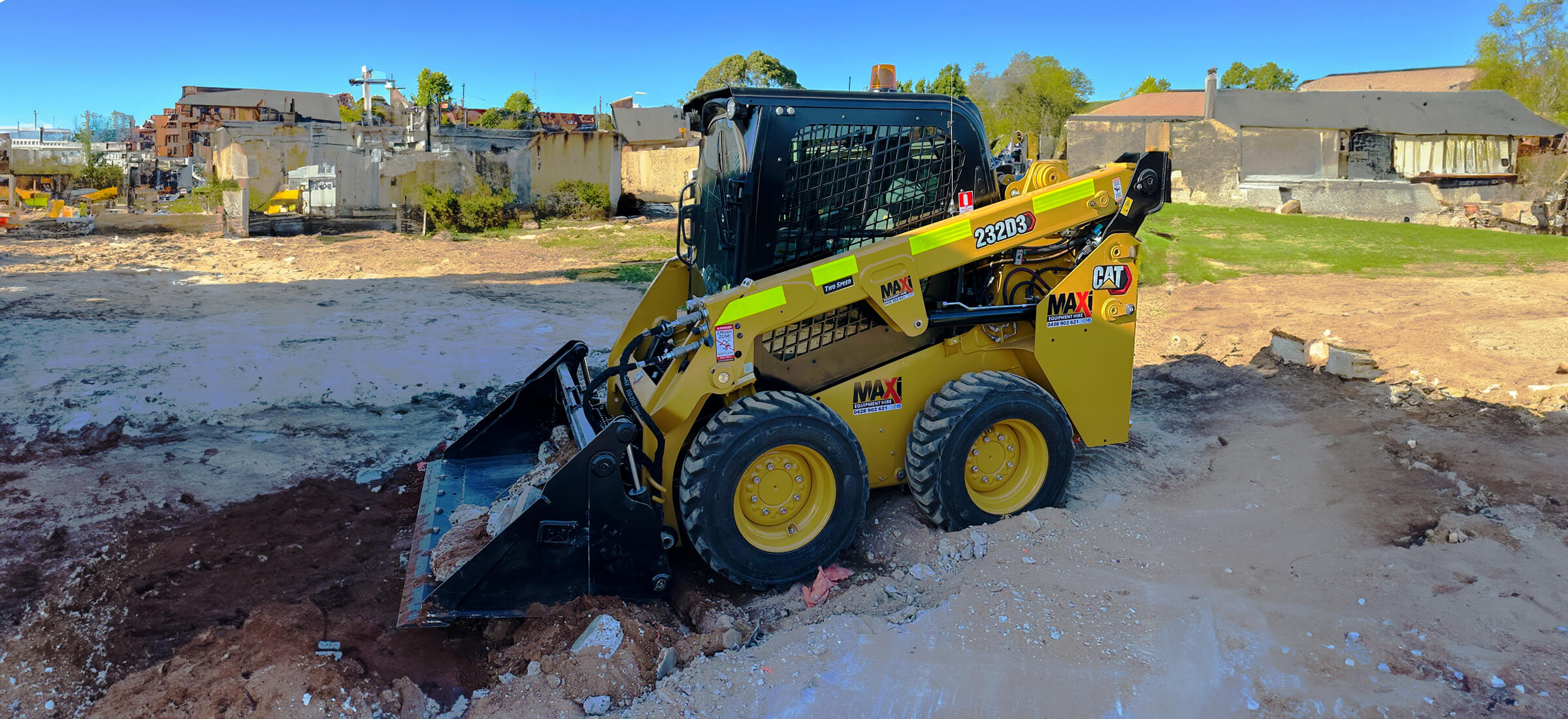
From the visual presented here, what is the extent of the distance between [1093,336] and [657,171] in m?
33.9

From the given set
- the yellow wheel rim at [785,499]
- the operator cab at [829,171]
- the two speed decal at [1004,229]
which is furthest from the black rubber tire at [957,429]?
the operator cab at [829,171]

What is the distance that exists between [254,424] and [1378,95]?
39402 millimetres

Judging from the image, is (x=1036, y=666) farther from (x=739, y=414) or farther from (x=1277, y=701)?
(x=739, y=414)

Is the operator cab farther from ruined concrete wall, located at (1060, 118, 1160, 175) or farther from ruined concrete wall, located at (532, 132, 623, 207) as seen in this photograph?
ruined concrete wall, located at (1060, 118, 1160, 175)

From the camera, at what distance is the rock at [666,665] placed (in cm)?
390


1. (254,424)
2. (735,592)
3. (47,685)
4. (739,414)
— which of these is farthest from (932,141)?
(254,424)

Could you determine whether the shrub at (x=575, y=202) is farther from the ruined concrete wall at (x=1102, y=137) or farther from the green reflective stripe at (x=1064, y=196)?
the green reflective stripe at (x=1064, y=196)

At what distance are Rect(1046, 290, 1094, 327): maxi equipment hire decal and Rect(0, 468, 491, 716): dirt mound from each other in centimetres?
340

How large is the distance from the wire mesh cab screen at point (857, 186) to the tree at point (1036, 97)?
48924mm

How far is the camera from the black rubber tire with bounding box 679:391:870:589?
174 inches

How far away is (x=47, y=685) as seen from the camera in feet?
12.7

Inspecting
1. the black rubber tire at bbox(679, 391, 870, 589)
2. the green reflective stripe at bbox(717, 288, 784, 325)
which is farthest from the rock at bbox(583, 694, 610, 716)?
the green reflective stripe at bbox(717, 288, 784, 325)

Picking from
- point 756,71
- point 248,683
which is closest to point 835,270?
point 248,683

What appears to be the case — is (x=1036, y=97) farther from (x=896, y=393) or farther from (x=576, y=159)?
(x=896, y=393)
